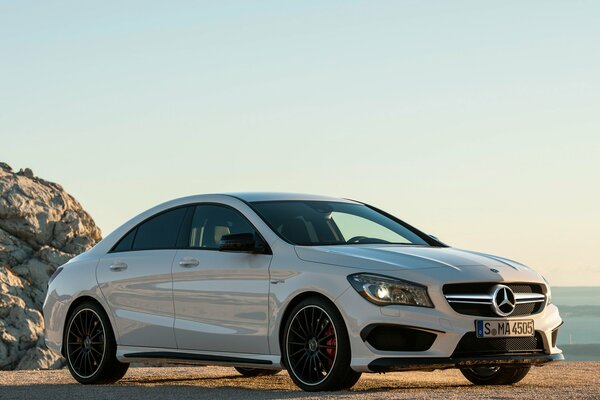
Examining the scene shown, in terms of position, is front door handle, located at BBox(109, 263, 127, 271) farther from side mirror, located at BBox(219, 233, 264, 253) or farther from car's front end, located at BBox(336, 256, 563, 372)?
car's front end, located at BBox(336, 256, 563, 372)

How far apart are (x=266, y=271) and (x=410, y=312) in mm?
1430

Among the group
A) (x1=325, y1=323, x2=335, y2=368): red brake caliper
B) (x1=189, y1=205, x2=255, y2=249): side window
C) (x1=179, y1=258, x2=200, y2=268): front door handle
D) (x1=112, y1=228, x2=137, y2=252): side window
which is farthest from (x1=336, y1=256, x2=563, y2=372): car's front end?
(x1=112, y1=228, x2=137, y2=252): side window

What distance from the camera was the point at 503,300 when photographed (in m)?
11.2

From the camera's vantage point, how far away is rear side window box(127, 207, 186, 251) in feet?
42.1

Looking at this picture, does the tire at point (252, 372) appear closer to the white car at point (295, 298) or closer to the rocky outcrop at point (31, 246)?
the white car at point (295, 298)

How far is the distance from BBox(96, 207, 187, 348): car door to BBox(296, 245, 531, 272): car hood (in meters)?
1.69

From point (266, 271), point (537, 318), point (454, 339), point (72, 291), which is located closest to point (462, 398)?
point (454, 339)

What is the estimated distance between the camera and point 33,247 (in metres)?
26.9

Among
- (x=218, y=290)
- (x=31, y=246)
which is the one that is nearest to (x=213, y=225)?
(x=218, y=290)

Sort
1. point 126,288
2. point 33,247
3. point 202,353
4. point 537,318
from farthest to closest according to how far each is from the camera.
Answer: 1. point 33,247
2. point 126,288
3. point 202,353
4. point 537,318

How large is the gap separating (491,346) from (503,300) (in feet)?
1.29

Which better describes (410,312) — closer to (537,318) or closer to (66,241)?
(537,318)

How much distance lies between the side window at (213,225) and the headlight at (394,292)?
1666 millimetres

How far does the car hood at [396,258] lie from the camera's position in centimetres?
1112
